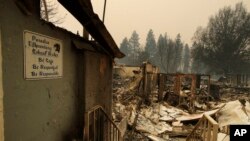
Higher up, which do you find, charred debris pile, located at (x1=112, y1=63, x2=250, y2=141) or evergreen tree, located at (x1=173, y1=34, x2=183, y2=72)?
evergreen tree, located at (x1=173, y1=34, x2=183, y2=72)

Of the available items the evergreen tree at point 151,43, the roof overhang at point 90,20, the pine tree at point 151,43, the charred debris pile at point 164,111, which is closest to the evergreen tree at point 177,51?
the pine tree at point 151,43

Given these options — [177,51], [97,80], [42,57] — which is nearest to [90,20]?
[42,57]

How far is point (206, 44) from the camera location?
48344 millimetres

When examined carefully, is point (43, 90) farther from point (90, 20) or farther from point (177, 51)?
point (177, 51)

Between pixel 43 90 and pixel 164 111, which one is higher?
pixel 43 90

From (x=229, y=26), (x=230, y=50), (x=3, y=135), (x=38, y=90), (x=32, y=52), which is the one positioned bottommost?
(x=3, y=135)

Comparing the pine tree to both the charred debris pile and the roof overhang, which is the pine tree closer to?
the charred debris pile

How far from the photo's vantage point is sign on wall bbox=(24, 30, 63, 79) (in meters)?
2.84

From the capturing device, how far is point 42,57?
317 centimetres

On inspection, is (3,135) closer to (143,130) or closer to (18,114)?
(18,114)

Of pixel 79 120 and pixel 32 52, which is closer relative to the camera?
pixel 32 52

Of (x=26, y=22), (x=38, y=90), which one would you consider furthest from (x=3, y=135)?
(x=26, y=22)

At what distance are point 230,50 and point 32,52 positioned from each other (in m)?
49.5

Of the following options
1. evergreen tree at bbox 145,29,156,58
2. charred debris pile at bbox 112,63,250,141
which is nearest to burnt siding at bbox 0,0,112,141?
charred debris pile at bbox 112,63,250,141
